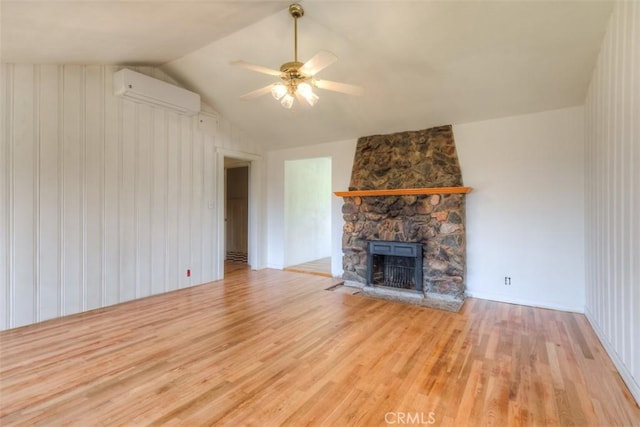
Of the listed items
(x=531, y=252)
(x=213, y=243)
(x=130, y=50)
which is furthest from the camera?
(x=213, y=243)

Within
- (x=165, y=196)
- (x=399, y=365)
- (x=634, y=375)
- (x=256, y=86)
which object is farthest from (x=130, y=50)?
(x=634, y=375)

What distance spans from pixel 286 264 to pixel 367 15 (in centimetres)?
472

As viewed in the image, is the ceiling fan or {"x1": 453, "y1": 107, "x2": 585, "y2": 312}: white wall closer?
the ceiling fan

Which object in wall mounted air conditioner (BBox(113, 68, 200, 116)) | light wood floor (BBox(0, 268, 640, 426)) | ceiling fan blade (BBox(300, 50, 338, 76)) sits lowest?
light wood floor (BBox(0, 268, 640, 426))

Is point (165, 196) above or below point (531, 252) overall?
above

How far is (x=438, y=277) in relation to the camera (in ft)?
13.7

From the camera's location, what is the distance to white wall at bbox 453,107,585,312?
3574mm

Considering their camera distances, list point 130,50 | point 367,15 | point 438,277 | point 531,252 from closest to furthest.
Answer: point 367,15 < point 130,50 < point 531,252 < point 438,277

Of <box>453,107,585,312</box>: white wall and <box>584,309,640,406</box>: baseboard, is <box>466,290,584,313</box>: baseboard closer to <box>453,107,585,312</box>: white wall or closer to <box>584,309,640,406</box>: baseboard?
<box>453,107,585,312</box>: white wall

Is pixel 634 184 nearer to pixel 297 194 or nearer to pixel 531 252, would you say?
pixel 531 252

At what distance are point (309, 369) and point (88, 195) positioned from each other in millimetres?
3380

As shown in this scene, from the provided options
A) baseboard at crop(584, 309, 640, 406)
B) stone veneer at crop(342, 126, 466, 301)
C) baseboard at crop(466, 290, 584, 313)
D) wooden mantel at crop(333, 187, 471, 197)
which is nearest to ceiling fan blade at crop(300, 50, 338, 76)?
wooden mantel at crop(333, 187, 471, 197)

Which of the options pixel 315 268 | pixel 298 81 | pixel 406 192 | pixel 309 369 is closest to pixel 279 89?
pixel 298 81

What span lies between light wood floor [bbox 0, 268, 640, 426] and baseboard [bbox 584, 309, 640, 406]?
0.05 m
